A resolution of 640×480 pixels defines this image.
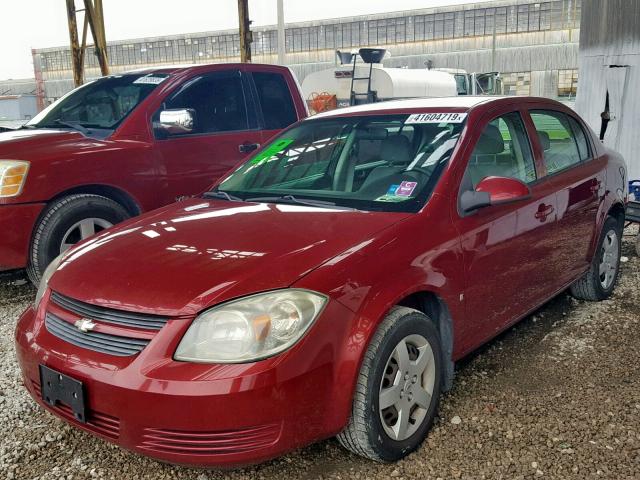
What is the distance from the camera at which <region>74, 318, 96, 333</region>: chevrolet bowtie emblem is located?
2344mm

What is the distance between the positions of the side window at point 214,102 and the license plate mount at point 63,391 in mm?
3359

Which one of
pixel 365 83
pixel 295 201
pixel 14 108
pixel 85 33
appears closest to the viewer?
pixel 295 201

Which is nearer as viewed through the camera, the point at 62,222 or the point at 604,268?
the point at 604,268

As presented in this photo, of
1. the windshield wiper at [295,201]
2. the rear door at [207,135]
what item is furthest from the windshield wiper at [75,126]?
the windshield wiper at [295,201]

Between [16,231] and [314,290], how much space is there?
3.20m

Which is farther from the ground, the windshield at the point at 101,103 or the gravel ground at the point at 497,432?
the windshield at the point at 101,103

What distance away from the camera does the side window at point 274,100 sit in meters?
5.99

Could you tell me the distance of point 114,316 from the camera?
2.32 m

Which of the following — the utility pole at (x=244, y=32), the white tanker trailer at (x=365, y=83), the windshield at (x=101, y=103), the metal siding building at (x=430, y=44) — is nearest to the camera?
the windshield at (x=101, y=103)

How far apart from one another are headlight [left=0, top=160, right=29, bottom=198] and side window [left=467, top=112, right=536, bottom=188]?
3265mm

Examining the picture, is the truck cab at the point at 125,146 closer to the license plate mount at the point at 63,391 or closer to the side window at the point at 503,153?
the license plate mount at the point at 63,391

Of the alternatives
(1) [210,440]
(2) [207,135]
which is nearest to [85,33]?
(2) [207,135]

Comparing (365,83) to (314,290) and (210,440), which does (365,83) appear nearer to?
(314,290)

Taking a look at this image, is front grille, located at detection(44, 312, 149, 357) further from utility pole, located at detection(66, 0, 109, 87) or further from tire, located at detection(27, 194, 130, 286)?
utility pole, located at detection(66, 0, 109, 87)
